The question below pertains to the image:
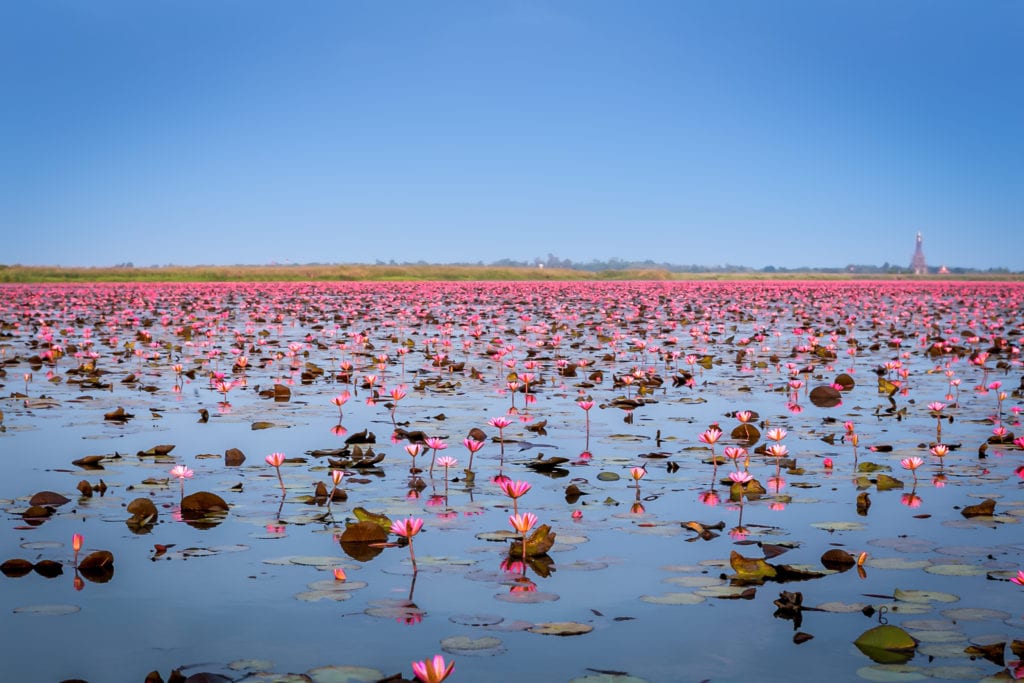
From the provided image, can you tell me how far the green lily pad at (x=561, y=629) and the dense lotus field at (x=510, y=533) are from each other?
0.01 metres

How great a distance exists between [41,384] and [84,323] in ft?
42.1

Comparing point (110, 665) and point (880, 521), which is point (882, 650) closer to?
point (880, 521)

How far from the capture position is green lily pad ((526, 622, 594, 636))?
3721 mm

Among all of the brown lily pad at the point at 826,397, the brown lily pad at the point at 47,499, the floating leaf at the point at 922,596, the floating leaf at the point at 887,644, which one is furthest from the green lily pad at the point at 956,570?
the brown lily pad at the point at 826,397

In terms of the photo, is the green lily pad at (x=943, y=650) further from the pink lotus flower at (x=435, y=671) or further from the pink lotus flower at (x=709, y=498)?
the pink lotus flower at (x=709, y=498)

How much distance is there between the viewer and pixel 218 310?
30.0 m

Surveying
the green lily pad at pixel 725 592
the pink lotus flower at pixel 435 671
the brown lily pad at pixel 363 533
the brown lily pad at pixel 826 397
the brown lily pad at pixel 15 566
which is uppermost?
the pink lotus flower at pixel 435 671

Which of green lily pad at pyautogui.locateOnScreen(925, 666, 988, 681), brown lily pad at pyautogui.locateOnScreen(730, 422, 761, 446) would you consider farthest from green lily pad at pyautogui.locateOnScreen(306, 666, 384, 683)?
brown lily pad at pyautogui.locateOnScreen(730, 422, 761, 446)

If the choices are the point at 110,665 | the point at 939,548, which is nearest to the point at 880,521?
the point at 939,548

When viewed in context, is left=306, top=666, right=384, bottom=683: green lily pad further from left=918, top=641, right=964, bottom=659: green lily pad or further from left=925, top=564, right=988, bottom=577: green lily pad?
left=925, top=564, right=988, bottom=577: green lily pad

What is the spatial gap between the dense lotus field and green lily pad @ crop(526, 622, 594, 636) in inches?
0.5

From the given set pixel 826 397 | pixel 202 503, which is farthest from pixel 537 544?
pixel 826 397

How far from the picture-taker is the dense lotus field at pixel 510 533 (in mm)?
3566

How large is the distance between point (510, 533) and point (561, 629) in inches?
56.1
